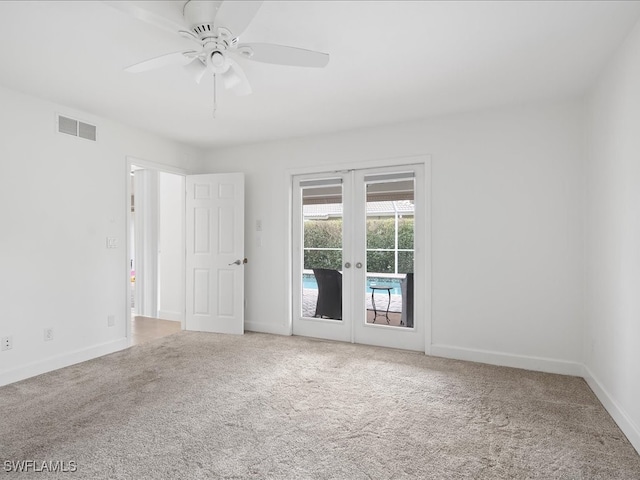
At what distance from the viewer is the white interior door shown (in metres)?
4.74

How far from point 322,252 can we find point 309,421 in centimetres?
233

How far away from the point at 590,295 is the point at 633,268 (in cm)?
104

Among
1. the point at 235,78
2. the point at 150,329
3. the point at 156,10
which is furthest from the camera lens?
the point at 150,329

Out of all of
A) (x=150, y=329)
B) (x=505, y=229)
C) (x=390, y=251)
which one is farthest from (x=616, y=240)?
(x=150, y=329)

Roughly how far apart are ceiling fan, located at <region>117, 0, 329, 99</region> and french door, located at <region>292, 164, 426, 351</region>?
2.20 metres

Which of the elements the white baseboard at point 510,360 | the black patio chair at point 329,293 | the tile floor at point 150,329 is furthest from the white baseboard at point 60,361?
the white baseboard at point 510,360

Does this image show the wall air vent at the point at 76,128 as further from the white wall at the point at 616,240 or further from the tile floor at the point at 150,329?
the white wall at the point at 616,240

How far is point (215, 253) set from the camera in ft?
15.9

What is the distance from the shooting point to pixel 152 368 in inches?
137

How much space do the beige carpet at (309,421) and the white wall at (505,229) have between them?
328 mm

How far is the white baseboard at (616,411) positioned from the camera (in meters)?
2.18

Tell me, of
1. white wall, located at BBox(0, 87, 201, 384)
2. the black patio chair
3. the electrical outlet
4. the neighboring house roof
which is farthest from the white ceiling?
the electrical outlet

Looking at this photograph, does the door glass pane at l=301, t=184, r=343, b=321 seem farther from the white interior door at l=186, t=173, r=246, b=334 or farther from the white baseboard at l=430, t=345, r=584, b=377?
the white baseboard at l=430, t=345, r=584, b=377

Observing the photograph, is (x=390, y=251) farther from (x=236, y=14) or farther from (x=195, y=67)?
(x=236, y=14)
